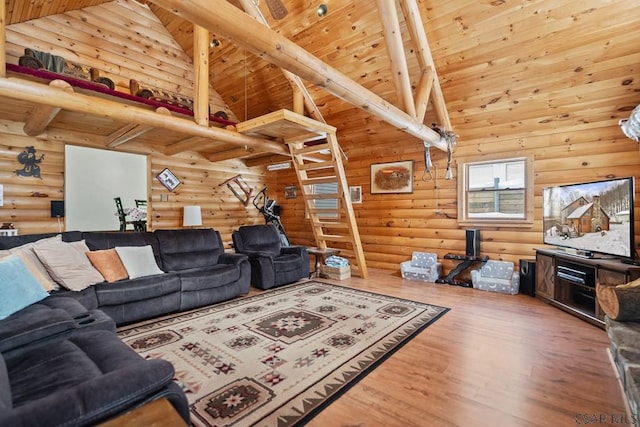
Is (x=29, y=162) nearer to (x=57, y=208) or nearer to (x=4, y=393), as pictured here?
(x=57, y=208)

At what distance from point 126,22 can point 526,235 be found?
278 inches

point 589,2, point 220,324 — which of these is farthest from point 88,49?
point 589,2

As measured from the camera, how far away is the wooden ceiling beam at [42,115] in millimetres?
3049

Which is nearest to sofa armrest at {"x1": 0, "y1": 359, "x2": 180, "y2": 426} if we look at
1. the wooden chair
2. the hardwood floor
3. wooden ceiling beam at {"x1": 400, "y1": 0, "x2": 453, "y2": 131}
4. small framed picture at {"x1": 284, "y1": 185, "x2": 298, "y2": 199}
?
the hardwood floor

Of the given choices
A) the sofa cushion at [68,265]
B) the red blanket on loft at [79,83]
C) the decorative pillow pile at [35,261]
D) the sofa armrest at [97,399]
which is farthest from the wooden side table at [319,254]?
the sofa armrest at [97,399]

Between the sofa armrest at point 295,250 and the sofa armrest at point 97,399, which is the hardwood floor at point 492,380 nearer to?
the sofa armrest at point 97,399

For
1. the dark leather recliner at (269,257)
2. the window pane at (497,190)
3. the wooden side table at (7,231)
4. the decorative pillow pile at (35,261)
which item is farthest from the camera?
the window pane at (497,190)

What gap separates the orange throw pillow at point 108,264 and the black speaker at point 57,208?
1.67m

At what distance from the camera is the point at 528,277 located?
13.9 feet

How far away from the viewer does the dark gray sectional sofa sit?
3.06 ft

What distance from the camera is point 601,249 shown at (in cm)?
320

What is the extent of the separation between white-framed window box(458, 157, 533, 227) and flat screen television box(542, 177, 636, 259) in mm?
469

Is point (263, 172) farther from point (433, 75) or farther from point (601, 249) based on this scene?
point (601, 249)

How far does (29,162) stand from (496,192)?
6.79 metres
